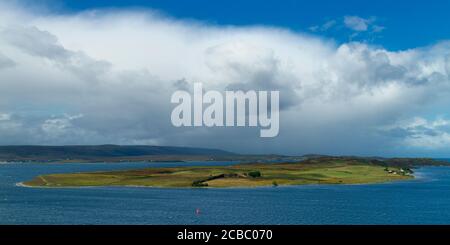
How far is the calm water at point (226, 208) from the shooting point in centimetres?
10806

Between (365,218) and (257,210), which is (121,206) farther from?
(365,218)

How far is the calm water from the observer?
108 m

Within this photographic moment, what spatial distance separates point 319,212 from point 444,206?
43.3 meters

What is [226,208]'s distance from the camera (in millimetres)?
127188

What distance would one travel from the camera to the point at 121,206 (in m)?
130
